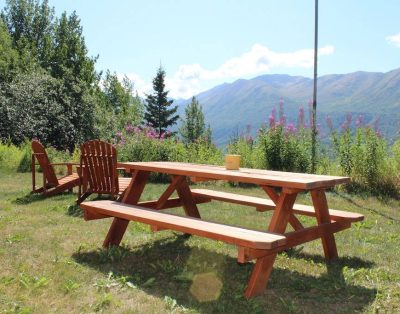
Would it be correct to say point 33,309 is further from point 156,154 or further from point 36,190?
point 156,154

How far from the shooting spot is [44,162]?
25.2ft

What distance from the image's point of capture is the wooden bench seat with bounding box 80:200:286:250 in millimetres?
2990

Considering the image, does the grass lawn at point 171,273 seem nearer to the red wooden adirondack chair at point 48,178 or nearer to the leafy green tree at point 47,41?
the red wooden adirondack chair at point 48,178

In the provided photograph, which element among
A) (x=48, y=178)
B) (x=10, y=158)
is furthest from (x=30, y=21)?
(x=48, y=178)

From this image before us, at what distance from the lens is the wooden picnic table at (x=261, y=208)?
324 centimetres

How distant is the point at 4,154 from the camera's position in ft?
41.7

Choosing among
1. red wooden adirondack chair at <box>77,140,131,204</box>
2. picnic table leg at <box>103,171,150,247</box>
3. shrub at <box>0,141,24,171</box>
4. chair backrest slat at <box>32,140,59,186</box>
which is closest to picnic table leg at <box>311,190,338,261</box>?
picnic table leg at <box>103,171,150,247</box>

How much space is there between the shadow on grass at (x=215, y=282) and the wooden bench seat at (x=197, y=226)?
1.40 feet

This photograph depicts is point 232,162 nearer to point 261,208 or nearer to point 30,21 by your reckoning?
point 261,208

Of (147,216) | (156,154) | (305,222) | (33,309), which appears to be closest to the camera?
(33,309)

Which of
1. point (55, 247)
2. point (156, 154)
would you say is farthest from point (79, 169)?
point (156, 154)

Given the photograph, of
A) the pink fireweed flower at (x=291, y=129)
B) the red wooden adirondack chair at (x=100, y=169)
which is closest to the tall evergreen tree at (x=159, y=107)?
the pink fireweed flower at (x=291, y=129)

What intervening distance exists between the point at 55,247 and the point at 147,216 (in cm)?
126

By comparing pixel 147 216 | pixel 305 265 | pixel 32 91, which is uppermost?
pixel 32 91
